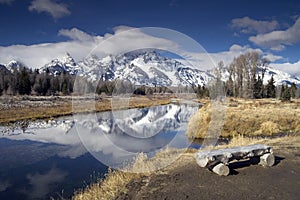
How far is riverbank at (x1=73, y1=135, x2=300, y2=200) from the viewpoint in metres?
7.42

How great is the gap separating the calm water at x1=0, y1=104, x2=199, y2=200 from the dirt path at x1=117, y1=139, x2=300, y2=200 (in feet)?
10.9

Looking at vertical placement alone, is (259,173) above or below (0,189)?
above

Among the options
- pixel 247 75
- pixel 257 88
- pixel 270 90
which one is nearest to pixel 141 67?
pixel 247 75

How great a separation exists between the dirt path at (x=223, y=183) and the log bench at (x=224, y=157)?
241mm

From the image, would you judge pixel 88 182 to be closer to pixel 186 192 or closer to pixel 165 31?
pixel 186 192

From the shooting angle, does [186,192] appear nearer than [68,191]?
Yes

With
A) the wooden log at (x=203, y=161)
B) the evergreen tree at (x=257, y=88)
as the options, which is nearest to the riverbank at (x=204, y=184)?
the wooden log at (x=203, y=161)

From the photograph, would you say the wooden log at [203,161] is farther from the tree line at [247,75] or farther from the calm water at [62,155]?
the tree line at [247,75]

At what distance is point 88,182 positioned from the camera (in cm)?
1102

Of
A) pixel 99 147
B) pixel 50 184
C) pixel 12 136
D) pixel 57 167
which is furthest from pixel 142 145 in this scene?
pixel 12 136

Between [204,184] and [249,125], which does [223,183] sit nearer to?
[204,184]

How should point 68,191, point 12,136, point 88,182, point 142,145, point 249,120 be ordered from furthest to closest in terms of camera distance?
point 249,120, point 12,136, point 142,145, point 88,182, point 68,191

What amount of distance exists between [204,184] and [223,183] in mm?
597

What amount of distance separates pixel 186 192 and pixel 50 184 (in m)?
6.27
